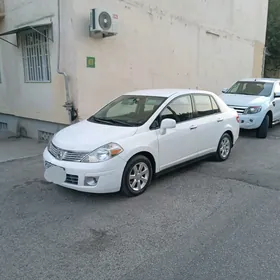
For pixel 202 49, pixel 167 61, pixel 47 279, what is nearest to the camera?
pixel 47 279

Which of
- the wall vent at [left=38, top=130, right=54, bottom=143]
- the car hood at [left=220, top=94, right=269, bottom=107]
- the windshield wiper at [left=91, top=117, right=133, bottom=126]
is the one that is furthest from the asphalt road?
the car hood at [left=220, top=94, right=269, bottom=107]

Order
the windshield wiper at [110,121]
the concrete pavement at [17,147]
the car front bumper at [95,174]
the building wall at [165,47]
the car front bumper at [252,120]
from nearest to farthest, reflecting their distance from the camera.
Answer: the car front bumper at [95,174] → the windshield wiper at [110,121] → the concrete pavement at [17,147] → the building wall at [165,47] → the car front bumper at [252,120]

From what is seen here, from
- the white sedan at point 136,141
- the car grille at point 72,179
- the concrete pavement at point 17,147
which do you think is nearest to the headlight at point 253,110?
the white sedan at point 136,141

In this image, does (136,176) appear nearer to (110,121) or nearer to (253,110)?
(110,121)

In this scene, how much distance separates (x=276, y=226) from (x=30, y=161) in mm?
4866

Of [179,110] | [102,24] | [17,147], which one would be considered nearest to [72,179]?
[179,110]

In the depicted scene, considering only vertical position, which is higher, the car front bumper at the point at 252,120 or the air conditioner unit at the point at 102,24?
the air conditioner unit at the point at 102,24

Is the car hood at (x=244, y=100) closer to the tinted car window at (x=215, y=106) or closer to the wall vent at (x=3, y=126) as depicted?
the tinted car window at (x=215, y=106)

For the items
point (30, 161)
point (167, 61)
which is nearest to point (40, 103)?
point (30, 161)

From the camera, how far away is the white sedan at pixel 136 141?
12.9 ft

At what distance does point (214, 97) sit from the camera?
5910 mm

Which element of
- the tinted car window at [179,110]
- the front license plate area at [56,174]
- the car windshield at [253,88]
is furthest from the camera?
the car windshield at [253,88]

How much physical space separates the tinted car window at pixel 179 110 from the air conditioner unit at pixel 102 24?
3141 mm

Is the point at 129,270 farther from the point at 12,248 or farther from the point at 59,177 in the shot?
the point at 59,177
